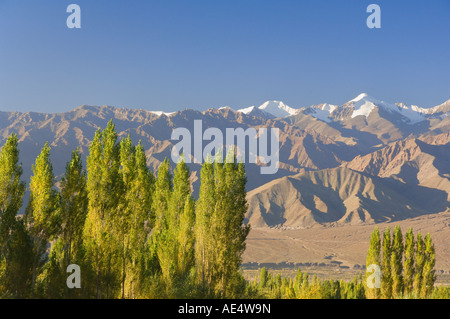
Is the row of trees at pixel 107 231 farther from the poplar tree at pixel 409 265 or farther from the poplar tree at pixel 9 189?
the poplar tree at pixel 409 265

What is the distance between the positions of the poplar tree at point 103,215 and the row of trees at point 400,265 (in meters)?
36.5

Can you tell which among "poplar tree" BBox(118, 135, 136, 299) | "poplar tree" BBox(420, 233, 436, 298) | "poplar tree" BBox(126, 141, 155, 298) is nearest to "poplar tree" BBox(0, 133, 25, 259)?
"poplar tree" BBox(118, 135, 136, 299)

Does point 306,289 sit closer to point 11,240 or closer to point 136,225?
point 136,225

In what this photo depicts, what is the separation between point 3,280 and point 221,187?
18907 millimetres

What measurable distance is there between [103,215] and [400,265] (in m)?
40.8

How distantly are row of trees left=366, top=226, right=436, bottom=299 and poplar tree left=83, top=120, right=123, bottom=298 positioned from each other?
3648 centimetres

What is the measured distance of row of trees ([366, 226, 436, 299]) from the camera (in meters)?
51.4

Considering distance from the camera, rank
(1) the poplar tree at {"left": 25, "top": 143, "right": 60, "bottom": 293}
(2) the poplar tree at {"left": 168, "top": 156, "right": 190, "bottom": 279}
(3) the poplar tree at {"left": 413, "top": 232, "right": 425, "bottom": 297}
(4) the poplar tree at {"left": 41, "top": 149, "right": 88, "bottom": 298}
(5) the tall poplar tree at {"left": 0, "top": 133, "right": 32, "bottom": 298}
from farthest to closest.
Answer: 1. (3) the poplar tree at {"left": 413, "top": 232, "right": 425, "bottom": 297}
2. (2) the poplar tree at {"left": 168, "top": 156, "right": 190, "bottom": 279}
3. (4) the poplar tree at {"left": 41, "top": 149, "right": 88, "bottom": 298}
4. (1) the poplar tree at {"left": 25, "top": 143, "right": 60, "bottom": 293}
5. (5) the tall poplar tree at {"left": 0, "top": 133, "right": 32, "bottom": 298}

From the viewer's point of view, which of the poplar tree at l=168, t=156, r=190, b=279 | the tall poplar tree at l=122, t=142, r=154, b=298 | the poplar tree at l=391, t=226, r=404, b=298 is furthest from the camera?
the poplar tree at l=391, t=226, r=404, b=298

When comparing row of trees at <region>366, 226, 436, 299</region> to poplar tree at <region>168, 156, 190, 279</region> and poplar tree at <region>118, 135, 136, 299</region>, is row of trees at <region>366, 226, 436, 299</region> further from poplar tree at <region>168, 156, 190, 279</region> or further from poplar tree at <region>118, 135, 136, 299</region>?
poplar tree at <region>118, 135, 136, 299</region>

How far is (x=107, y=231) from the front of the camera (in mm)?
30516

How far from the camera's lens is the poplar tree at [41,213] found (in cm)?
2902

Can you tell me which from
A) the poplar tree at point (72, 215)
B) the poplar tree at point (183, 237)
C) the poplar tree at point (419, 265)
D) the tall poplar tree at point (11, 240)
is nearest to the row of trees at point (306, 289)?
the poplar tree at point (183, 237)
